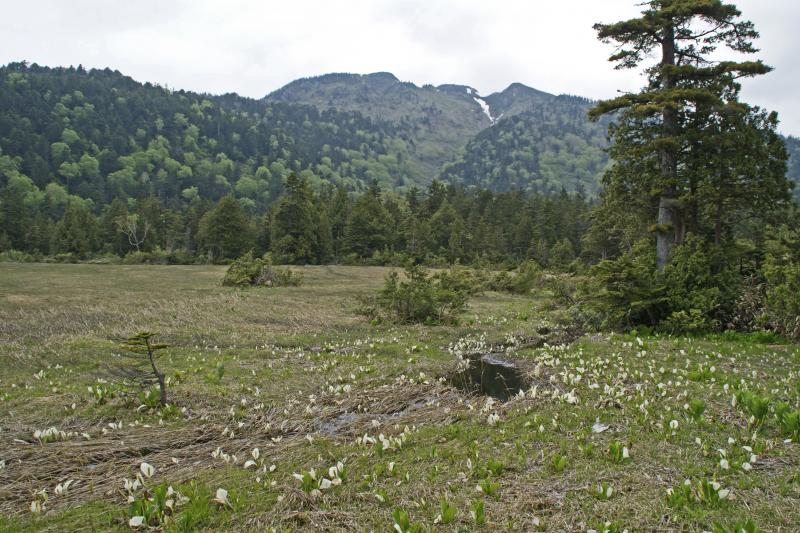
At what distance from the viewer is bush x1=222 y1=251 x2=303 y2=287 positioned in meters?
32.5

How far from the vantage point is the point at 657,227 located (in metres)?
20.1

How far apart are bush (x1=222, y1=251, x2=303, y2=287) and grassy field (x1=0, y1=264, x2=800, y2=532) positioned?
1693cm

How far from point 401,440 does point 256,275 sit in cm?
2863

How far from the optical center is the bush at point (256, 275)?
3253cm

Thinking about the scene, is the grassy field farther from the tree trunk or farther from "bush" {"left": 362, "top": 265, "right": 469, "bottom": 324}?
the tree trunk

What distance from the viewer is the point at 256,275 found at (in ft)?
112

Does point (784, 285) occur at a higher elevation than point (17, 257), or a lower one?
higher

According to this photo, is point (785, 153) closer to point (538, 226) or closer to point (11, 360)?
point (11, 360)

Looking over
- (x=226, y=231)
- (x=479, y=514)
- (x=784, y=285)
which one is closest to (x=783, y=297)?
(x=784, y=285)

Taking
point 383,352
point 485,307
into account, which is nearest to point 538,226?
point 485,307

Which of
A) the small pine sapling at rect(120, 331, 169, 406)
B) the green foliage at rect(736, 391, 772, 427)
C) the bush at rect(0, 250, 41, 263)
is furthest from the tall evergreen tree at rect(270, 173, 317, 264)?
the green foliage at rect(736, 391, 772, 427)

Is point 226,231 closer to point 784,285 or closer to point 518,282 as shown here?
point 518,282

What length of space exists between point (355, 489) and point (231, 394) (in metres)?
5.50

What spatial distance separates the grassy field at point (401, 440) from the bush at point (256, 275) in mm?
16928
